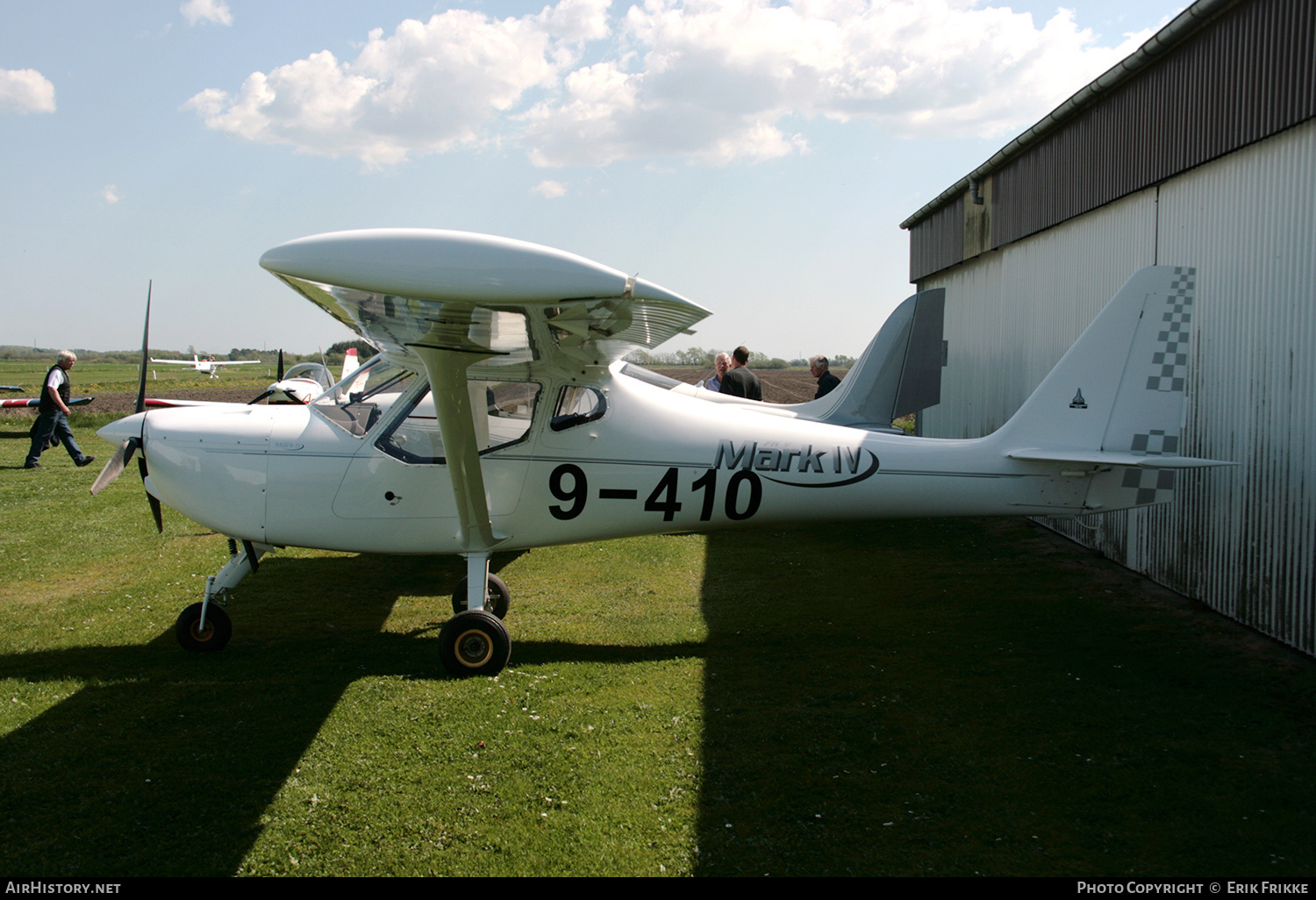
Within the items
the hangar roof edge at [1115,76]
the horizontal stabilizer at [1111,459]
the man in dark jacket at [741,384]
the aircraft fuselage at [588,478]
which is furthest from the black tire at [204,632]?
the hangar roof edge at [1115,76]

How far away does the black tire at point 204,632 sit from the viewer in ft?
17.6

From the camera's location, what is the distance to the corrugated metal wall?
A: 5.23 meters

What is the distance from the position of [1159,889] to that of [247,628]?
5.80 meters

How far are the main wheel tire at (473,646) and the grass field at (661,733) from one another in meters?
0.12

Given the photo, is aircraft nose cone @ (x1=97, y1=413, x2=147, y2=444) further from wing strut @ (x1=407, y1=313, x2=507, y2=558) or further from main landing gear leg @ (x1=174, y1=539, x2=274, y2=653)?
wing strut @ (x1=407, y1=313, x2=507, y2=558)

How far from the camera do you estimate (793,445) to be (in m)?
5.71

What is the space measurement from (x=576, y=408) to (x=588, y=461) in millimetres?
383

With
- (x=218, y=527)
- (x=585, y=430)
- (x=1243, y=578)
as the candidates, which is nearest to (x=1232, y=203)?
Result: (x=1243, y=578)

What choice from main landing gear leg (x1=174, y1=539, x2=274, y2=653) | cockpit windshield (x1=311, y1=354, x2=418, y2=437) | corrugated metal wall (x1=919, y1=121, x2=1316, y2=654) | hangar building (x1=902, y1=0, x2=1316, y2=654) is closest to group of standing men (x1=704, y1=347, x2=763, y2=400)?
hangar building (x1=902, y1=0, x2=1316, y2=654)

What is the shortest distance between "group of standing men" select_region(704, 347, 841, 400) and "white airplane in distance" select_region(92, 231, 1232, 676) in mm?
4335

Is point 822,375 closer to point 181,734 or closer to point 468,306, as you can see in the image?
point 468,306

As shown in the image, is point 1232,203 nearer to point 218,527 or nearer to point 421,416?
point 421,416

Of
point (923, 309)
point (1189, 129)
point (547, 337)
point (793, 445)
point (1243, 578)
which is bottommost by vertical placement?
point (1243, 578)

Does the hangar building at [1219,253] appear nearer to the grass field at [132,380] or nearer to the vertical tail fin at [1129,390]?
the vertical tail fin at [1129,390]
